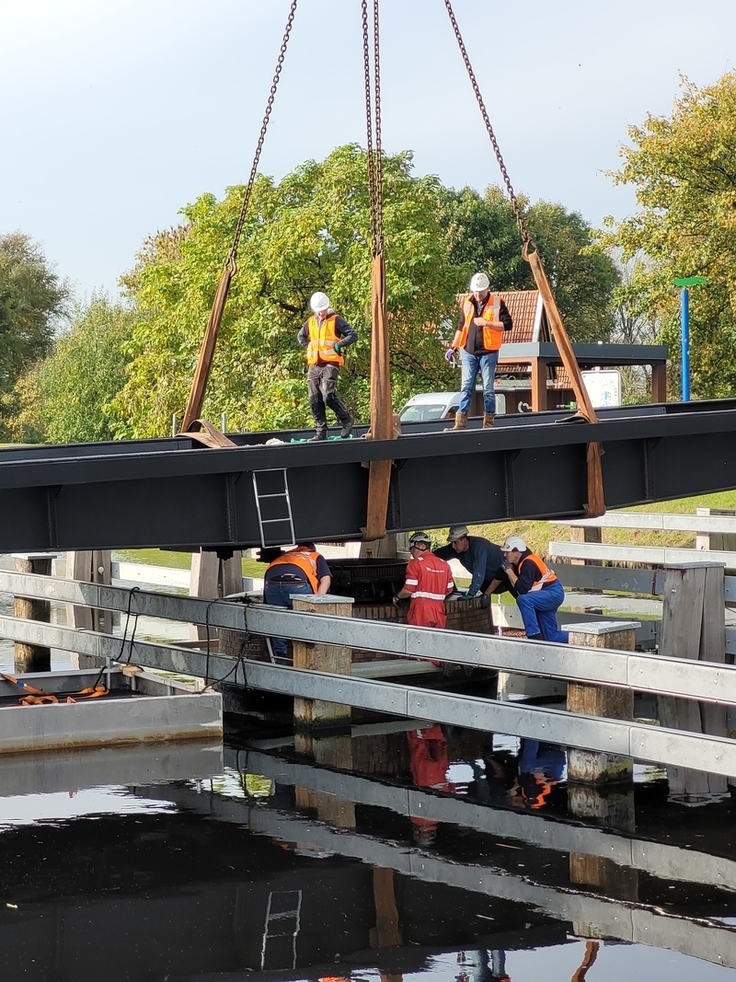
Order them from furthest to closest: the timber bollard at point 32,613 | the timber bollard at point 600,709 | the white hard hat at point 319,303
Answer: the timber bollard at point 32,613 < the white hard hat at point 319,303 < the timber bollard at point 600,709

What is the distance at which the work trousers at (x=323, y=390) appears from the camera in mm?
13305

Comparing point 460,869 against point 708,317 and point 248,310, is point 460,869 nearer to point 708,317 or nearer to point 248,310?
point 708,317

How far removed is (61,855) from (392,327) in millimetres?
34899

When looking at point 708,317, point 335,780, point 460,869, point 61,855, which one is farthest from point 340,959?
point 708,317

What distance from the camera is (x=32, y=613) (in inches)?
696

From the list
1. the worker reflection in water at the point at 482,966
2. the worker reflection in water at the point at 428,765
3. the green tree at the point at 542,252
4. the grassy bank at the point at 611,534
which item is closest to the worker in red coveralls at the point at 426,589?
the worker reflection in water at the point at 428,765

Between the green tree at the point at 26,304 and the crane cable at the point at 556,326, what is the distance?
66.9m

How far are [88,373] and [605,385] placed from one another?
41.0 meters

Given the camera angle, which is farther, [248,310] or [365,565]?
[248,310]

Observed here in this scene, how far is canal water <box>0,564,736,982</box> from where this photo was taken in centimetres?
685

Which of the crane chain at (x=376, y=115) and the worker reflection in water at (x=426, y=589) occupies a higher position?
the crane chain at (x=376, y=115)

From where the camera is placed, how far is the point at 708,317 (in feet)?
122

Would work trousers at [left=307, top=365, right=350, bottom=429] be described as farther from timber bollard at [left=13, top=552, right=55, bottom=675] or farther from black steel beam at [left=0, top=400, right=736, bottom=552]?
timber bollard at [left=13, top=552, right=55, bottom=675]

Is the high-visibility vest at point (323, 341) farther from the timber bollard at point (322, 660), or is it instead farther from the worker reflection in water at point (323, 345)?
the timber bollard at point (322, 660)
